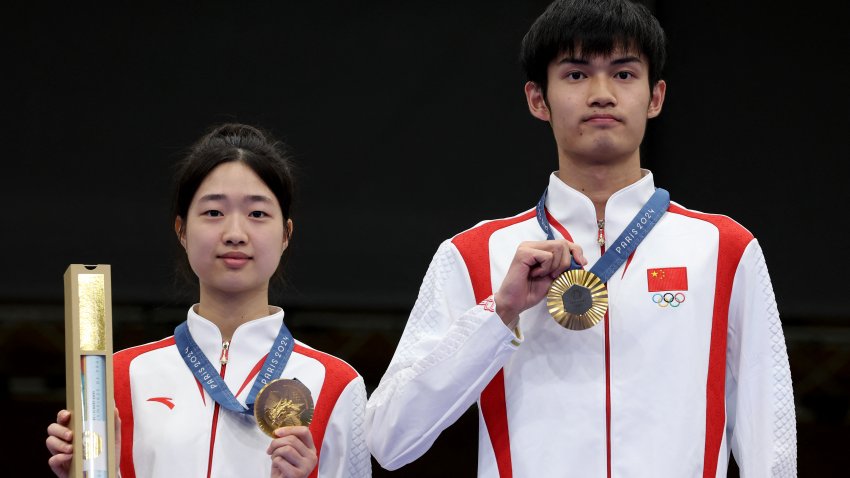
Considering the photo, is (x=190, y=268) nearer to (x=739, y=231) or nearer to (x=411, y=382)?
(x=411, y=382)

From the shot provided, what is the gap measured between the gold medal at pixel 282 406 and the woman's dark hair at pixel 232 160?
0.58 m

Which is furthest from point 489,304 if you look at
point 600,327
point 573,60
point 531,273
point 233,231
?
point 233,231

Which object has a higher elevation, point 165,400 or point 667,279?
point 667,279

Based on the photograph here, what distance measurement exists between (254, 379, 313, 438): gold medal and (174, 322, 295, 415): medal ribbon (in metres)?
0.20

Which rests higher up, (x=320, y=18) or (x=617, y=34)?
(x=320, y=18)

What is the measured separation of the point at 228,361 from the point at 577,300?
904 mm

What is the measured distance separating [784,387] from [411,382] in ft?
2.44

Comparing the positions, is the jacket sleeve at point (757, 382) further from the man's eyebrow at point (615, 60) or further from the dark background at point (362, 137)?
the dark background at point (362, 137)

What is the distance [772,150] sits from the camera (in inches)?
181

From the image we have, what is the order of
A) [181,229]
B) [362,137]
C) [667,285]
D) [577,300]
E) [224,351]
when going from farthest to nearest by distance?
[362,137] → [181,229] → [224,351] → [667,285] → [577,300]

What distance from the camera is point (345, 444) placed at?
2980 mm

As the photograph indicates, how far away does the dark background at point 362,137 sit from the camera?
4.59 m

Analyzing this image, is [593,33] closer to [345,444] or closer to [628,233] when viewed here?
[628,233]

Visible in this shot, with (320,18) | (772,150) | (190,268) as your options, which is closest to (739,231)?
(190,268)
